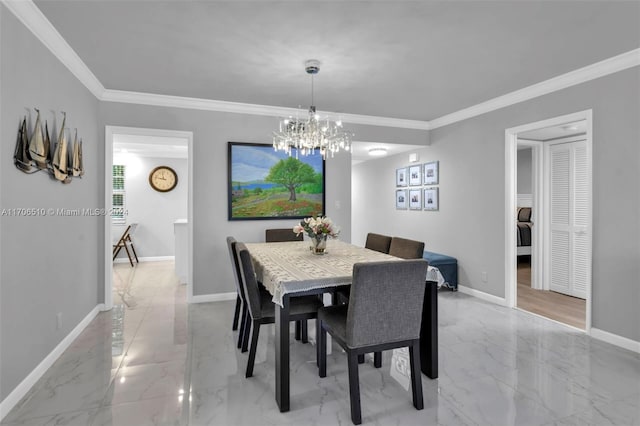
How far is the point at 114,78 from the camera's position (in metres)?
3.46

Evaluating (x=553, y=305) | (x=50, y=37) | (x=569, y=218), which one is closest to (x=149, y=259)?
(x=50, y=37)

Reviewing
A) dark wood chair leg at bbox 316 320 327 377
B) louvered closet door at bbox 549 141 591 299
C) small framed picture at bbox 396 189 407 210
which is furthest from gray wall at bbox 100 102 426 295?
louvered closet door at bbox 549 141 591 299

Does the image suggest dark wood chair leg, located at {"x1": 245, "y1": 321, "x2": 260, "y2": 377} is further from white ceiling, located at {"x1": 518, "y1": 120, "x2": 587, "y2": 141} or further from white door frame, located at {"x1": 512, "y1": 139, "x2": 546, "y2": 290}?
white door frame, located at {"x1": 512, "y1": 139, "x2": 546, "y2": 290}

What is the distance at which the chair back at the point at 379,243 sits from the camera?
137 inches

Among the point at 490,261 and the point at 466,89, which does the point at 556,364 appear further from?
the point at 466,89

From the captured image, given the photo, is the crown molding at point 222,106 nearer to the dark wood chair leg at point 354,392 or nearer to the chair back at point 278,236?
the chair back at point 278,236

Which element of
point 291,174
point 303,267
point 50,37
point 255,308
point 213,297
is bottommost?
point 213,297

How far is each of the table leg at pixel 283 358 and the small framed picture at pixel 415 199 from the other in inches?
159

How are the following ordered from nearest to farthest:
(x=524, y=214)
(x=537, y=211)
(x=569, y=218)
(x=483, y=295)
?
(x=483, y=295) → (x=569, y=218) → (x=537, y=211) → (x=524, y=214)

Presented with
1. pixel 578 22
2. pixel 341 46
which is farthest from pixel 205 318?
pixel 578 22

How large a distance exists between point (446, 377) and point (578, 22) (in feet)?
8.46

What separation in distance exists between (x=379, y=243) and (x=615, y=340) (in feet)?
7.02

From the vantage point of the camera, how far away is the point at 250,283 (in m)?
2.41

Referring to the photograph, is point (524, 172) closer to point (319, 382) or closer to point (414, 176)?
point (414, 176)
